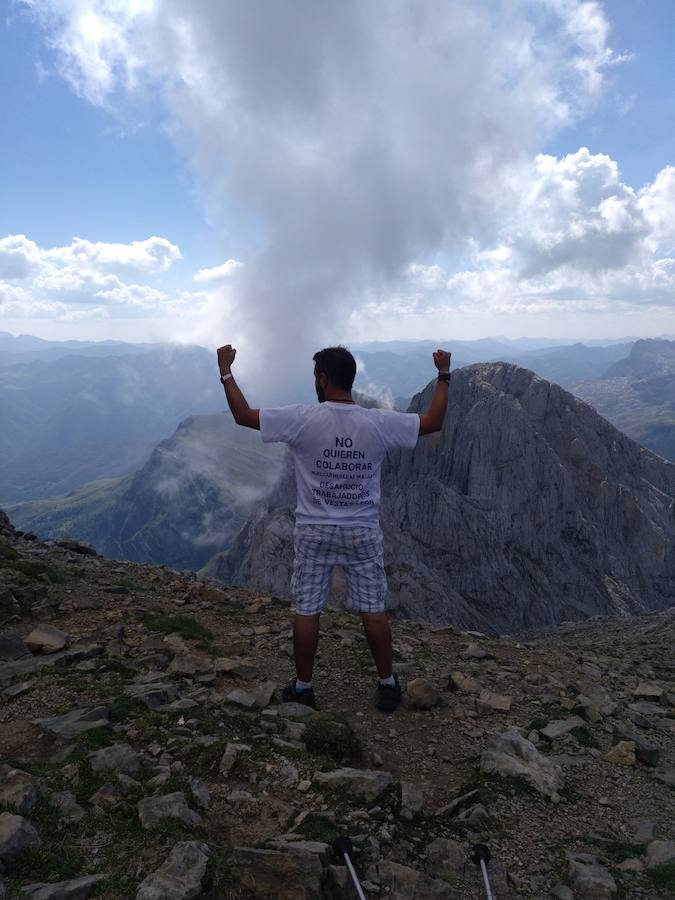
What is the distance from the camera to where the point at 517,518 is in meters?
74.7

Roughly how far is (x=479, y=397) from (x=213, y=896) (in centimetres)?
7937

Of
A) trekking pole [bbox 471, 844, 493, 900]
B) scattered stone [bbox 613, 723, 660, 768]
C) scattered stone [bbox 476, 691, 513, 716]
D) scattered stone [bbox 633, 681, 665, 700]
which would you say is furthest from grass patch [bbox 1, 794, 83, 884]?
scattered stone [bbox 633, 681, 665, 700]

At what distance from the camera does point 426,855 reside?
4371mm

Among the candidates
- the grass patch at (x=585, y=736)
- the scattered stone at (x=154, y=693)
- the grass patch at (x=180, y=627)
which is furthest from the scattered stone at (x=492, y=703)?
the grass patch at (x=180, y=627)

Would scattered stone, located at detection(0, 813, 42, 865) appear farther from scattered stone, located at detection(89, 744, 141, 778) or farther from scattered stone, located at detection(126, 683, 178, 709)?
scattered stone, located at detection(126, 683, 178, 709)

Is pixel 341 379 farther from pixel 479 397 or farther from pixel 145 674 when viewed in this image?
pixel 479 397

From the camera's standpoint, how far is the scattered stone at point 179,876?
346cm

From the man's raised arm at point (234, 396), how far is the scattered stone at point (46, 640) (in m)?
4.50

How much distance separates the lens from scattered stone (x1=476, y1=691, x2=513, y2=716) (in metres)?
7.42

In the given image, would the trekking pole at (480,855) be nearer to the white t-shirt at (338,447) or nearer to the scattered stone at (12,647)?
the white t-shirt at (338,447)

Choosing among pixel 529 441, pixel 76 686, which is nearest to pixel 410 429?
pixel 76 686

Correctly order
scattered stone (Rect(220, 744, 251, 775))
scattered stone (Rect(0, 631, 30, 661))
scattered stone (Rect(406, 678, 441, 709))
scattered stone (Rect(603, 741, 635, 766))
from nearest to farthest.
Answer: scattered stone (Rect(220, 744, 251, 775))
scattered stone (Rect(603, 741, 635, 766))
scattered stone (Rect(406, 678, 441, 709))
scattered stone (Rect(0, 631, 30, 661))

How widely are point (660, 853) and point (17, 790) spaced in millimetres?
5138

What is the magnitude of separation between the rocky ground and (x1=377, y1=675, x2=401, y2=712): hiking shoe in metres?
0.14
